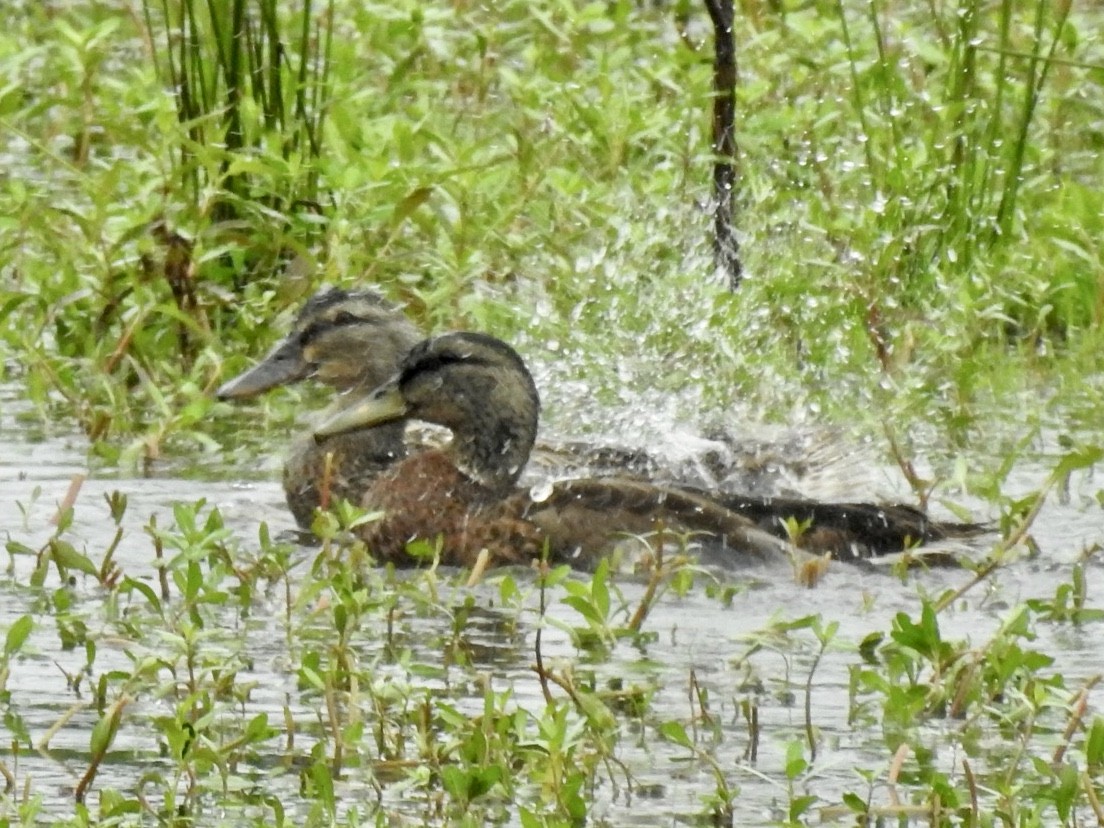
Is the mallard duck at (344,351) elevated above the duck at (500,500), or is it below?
above

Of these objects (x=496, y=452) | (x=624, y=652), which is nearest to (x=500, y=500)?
(x=496, y=452)

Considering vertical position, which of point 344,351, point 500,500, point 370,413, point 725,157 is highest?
point 725,157

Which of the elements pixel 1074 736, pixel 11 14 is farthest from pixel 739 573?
pixel 11 14

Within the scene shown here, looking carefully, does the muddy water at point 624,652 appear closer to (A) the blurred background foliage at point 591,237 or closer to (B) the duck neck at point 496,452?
(A) the blurred background foliage at point 591,237

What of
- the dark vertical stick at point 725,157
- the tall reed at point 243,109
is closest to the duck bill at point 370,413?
the tall reed at point 243,109

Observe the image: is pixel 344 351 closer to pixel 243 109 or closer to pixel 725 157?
pixel 243 109

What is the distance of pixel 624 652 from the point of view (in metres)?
6.03

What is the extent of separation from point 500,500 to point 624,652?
1.59 m

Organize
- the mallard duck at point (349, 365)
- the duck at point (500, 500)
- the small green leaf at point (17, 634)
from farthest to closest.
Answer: the mallard duck at point (349, 365) < the duck at point (500, 500) < the small green leaf at point (17, 634)

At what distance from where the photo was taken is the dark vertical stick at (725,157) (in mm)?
9273

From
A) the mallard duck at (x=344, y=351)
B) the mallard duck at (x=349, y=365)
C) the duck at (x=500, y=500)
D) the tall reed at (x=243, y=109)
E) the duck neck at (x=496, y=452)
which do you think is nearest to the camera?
the duck at (x=500, y=500)

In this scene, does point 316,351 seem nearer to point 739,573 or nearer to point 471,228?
point 471,228

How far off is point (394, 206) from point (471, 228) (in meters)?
0.31

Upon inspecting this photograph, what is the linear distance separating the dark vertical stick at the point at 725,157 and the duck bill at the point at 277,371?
1.52m
